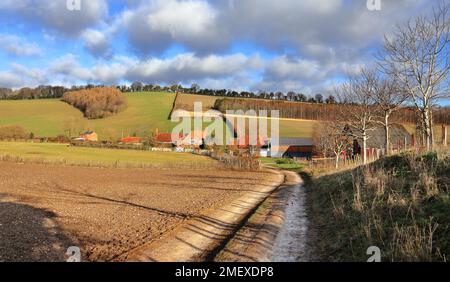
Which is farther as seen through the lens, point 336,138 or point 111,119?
point 111,119

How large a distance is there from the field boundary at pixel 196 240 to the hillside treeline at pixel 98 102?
109577mm

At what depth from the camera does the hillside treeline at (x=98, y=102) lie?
11775cm

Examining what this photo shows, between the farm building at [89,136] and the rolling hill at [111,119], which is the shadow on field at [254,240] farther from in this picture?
the farm building at [89,136]

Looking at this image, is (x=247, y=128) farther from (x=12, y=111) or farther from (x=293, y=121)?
(x=12, y=111)

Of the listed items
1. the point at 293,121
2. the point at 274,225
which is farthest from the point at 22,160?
the point at 293,121

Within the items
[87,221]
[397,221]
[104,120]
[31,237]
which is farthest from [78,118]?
[397,221]

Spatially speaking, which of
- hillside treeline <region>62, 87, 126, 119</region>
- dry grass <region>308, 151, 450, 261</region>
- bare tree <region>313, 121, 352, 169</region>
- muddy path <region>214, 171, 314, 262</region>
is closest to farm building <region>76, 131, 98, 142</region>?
hillside treeline <region>62, 87, 126, 119</region>

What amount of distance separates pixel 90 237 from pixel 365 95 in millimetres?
27909

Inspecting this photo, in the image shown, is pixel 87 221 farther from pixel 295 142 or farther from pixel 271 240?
pixel 295 142

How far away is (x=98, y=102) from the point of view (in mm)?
119625

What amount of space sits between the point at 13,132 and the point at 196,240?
102m

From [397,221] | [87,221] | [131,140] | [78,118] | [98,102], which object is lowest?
[87,221]

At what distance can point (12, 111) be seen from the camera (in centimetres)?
11831

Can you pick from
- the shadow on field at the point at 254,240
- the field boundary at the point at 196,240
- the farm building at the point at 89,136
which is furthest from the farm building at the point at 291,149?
the shadow on field at the point at 254,240
